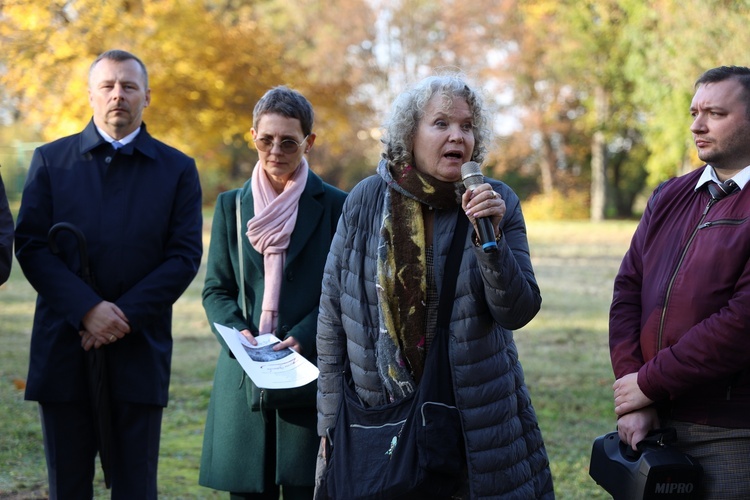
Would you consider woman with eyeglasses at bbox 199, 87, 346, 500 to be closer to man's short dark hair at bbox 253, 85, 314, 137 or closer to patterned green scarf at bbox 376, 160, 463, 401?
man's short dark hair at bbox 253, 85, 314, 137

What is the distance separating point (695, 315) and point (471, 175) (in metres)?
0.97

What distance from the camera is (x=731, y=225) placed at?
3.39 metres

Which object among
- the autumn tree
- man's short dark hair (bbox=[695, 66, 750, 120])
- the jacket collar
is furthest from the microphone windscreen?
the autumn tree

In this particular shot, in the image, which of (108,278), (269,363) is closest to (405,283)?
(269,363)

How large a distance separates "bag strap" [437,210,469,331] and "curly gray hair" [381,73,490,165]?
0.31 meters

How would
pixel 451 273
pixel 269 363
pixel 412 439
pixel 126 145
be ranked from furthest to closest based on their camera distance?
1. pixel 126 145
2. pixel 269 363
3. pixel 451 273
4. pixel 412 439

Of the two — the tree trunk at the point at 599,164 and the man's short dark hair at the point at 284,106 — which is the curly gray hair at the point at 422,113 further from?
the tree trunk at the point at 599,164

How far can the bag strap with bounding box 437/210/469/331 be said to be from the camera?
3377 millimetres

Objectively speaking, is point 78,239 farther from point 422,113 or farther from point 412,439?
point 412,439

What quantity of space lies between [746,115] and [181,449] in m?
5.11

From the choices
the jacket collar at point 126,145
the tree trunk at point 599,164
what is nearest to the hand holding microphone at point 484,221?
the jacket collar at point 126,145

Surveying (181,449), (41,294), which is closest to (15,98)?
(181,449)

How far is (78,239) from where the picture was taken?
4.34 m

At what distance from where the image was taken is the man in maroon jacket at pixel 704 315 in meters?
3.34
